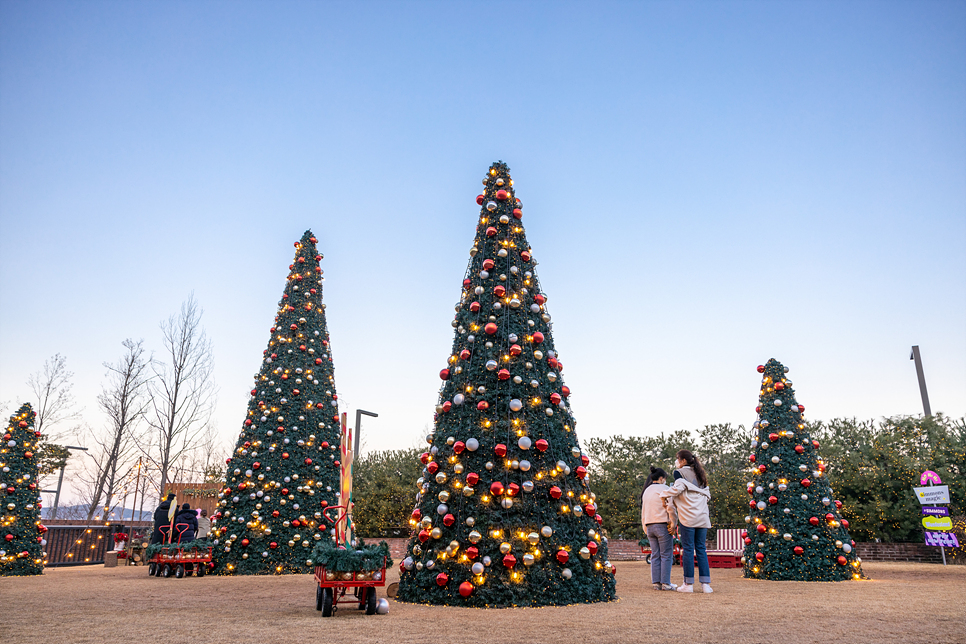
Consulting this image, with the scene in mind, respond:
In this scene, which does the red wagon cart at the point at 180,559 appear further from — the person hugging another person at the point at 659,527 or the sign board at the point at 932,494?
the sign board at the point at 932,494

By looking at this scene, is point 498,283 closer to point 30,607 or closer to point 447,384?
point 447,384

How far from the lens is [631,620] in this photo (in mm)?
5176

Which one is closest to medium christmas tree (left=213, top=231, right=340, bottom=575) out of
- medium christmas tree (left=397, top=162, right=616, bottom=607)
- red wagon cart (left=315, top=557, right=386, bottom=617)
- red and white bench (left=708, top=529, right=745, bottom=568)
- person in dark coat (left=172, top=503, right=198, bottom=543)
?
person in dark coat (left=172, top=503, right=198, bottom=543)

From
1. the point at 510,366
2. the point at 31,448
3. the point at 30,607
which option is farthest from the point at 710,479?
the point at 31,448

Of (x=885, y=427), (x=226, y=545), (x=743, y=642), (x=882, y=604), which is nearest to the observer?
(x=743, y=642)

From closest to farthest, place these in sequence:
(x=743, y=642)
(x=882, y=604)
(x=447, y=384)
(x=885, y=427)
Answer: (x=743, y=642) < (x=882, y=604) < (x=447, y=384) < (x=885, y=427)

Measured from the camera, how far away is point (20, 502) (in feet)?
38.0

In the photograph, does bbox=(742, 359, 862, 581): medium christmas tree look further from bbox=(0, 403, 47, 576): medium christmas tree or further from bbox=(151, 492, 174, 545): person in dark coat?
bbox=(0, 403, 47, 576): medium christmas tree

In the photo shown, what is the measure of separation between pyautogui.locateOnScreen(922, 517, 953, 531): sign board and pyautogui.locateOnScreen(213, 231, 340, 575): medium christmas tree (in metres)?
13.7

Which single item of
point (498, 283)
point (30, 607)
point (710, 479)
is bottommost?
point (30, 607)

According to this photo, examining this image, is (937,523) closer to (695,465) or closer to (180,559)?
(695,465)

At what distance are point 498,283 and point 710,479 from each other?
12679 mm

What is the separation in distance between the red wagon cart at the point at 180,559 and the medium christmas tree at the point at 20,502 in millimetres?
2412

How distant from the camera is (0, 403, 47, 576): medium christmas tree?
11.3 metres
